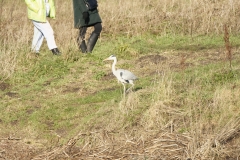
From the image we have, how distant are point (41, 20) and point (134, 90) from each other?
3515 mm

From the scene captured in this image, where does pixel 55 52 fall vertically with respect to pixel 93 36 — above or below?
below

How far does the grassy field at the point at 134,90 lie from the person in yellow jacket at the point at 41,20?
27 centimetres

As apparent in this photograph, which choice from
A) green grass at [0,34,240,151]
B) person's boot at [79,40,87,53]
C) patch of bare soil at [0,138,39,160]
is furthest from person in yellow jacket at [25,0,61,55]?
patch of bare soil at [0,138,39,160]

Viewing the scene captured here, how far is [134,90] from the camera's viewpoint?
1047 centimetres

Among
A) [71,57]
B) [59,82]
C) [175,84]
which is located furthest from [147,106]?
[71,57]

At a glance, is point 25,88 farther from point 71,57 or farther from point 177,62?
point 177,62

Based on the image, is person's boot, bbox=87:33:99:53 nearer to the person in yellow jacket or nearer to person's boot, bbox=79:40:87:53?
person's boot, bbox=79:40:87:53

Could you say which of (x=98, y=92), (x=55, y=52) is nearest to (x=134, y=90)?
(x=98, y=92)

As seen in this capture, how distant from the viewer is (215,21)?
48.9 ft

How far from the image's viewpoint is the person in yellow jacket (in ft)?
43.1

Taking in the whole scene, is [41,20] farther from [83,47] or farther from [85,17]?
[83,47]

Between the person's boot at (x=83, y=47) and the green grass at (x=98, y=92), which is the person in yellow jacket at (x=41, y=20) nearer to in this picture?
the green grass at (x=98, y=92)

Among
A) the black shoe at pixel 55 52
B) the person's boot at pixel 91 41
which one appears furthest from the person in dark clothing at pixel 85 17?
the black shoe at pixel 55 52

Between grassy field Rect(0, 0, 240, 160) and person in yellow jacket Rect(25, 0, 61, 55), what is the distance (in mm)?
270
